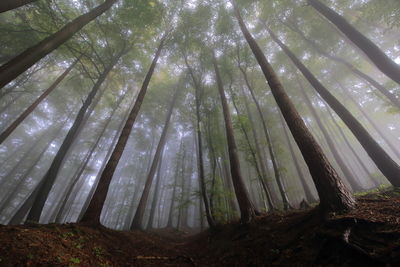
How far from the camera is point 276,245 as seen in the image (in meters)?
4.08

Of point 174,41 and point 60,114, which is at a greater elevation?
point 60,114

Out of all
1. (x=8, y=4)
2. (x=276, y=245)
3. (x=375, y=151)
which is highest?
(x=8, y=4)

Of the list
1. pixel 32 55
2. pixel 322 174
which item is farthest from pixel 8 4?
pixel 322 174

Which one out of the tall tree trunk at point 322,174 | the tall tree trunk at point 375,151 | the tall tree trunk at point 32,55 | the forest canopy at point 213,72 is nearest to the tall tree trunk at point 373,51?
the forest canopy at point 213,72

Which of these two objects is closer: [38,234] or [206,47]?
[38,234]

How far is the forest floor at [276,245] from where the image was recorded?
2.69 m

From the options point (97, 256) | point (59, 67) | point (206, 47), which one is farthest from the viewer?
point (59, 67)

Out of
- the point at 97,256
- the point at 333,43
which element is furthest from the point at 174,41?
the point at 97,256

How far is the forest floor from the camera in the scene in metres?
2.69

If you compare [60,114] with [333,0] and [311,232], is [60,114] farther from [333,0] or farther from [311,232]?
[333,0]

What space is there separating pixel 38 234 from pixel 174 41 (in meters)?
14.0

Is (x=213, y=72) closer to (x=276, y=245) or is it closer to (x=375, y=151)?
(x=375, y=151)

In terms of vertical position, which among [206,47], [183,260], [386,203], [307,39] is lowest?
[183,260]

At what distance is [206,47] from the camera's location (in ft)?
46.2
